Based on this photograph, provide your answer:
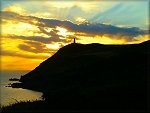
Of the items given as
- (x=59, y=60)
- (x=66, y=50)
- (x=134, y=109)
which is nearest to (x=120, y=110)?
(x=134, y=109)

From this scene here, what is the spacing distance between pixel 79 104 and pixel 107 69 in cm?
2195

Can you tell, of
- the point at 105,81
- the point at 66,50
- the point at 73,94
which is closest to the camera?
the point at 73,94

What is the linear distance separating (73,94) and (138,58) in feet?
73.5

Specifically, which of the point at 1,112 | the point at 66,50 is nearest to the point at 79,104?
the point at 1,112

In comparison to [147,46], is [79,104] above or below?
below

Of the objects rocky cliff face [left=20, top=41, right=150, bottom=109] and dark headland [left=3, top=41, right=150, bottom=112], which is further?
rocky cliff face [left=20, top=41, right=150, bottom=109]

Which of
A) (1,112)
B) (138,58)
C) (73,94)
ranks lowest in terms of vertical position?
(1,112)

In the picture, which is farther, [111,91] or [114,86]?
[114,86]

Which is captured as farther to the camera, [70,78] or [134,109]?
[70,78]

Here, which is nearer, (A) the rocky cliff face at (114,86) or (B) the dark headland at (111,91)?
(B) the dark headland at (111,91)

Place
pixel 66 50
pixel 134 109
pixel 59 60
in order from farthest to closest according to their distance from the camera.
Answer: pixel 66 50, pixel 59 60, pixel 134 109

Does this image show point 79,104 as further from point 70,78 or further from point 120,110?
point 70,78

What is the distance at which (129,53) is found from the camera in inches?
2906

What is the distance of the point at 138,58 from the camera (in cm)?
6906
